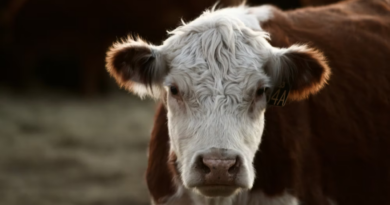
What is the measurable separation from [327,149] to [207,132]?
105cm

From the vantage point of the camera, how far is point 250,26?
398 cm

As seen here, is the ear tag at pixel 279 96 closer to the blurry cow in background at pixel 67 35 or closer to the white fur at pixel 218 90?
the white fur at pixel 218 90

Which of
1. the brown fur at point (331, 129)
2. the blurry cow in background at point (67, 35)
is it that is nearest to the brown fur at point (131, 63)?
the brown fur at point (331, 129)

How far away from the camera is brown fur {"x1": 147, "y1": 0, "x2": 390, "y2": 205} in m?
3.93

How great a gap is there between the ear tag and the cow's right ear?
22.7 inches

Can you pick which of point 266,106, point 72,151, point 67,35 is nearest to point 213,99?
point 266,106

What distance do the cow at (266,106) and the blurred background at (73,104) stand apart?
6.07ft

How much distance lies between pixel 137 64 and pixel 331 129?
1.24m

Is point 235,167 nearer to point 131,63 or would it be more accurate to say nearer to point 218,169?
point 218,169

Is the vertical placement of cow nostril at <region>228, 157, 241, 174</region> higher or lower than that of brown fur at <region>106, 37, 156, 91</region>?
lower

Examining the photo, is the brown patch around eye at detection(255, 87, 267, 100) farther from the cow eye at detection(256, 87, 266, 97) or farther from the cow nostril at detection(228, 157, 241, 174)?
the cow nostril at detection(228, 157, 241, 174)

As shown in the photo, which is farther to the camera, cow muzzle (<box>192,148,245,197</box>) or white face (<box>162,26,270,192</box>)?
white face (<box>162,26,270,192</box>)

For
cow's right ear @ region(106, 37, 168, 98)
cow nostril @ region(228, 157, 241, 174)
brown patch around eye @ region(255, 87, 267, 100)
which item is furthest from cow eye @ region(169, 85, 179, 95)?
cow nostril @ region(228, 157, 241, 174)

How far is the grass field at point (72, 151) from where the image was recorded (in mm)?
7188
